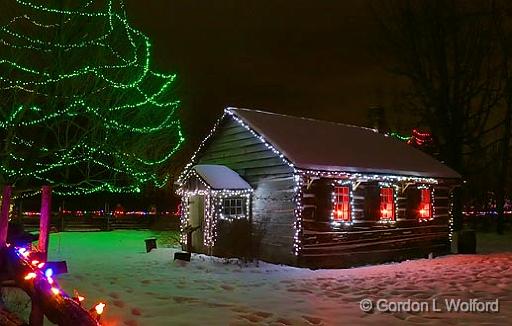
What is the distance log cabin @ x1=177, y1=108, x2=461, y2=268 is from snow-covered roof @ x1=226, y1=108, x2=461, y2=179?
62mm

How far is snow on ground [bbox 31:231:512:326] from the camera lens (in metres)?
9.70

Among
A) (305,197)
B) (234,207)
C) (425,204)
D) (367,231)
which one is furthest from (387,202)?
(234,207)

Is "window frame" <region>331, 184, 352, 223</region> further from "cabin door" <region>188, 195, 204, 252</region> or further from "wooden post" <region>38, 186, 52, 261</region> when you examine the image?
"wooden post" <region>38, 186, 52, 261</region>

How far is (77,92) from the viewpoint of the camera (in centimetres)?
1736

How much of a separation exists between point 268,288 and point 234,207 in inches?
277

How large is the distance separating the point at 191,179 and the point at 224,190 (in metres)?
1.93

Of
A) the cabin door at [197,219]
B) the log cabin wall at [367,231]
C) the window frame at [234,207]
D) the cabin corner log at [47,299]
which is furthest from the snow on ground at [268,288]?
the cabin corner log at [47,299]

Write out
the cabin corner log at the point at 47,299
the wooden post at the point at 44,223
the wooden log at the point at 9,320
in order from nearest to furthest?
the cabin corner log at the point at 47,299 → the wooden log at the point at 9,320 → the wooden post at the point at 44,223

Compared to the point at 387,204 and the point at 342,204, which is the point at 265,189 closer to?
the point at 342,204

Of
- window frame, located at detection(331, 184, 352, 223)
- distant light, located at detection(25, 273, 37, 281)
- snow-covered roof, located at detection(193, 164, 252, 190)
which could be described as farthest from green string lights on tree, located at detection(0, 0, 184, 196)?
distant light, located at detection(25, 273, 37, 281)

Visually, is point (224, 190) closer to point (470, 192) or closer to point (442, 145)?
point (442, 145)

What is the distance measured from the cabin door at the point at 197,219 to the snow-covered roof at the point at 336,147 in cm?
349

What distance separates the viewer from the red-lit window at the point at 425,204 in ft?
72.6

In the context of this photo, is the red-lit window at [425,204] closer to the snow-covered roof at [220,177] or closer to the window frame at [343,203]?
the window frame at [343,203]
